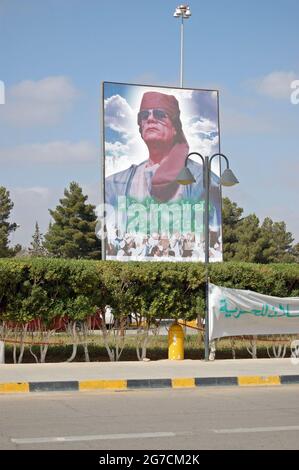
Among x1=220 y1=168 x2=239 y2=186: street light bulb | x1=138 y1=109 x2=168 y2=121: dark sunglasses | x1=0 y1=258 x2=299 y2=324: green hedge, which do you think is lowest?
x1=0 y1=258 x2=299 y2=324: green hedge

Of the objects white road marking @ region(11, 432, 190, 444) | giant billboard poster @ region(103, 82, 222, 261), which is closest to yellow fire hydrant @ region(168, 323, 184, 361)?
white road marking @ region(11, 432, 190, 444)

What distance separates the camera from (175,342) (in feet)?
55.1

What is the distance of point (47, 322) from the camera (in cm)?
1592

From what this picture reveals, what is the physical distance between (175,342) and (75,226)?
4510cm

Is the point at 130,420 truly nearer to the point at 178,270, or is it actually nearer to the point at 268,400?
the point at 268,400

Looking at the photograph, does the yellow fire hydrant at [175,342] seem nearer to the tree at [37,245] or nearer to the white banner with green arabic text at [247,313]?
the white banner with green arabic text at [247,313]

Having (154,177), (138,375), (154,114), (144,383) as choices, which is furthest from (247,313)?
(154,114)

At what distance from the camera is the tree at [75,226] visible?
60.8 meters

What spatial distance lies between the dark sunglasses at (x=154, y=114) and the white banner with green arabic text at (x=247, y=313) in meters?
13.9

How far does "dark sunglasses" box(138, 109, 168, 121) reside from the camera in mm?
29500

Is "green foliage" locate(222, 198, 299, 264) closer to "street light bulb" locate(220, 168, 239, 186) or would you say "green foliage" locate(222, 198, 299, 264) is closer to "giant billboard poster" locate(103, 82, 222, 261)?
"giant billboard poster" locate(103, 82, 222, 261)

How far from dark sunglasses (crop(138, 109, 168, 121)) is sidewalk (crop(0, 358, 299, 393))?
49.7ft

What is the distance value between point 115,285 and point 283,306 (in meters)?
4.01
